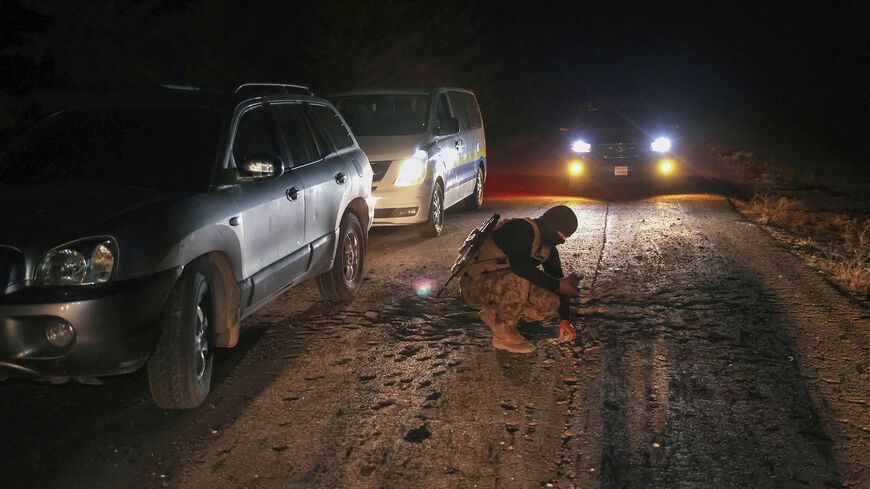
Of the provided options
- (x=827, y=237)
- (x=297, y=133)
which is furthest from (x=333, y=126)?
(x=827, y=237)

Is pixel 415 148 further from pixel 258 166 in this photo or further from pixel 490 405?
pixel 490 405

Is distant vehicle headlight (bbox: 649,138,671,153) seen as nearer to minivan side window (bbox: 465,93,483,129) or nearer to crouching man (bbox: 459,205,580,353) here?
minivan side window (bbox: 465,93,483,129)

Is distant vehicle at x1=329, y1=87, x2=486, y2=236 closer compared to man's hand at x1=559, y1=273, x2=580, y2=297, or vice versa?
man's hand at x1=559, y1=273, x2=580, y2=297

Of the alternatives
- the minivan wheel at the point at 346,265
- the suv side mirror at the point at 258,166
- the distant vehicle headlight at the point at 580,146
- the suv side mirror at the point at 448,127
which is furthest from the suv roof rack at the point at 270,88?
the distant vehicle headlight at the point at 580,146

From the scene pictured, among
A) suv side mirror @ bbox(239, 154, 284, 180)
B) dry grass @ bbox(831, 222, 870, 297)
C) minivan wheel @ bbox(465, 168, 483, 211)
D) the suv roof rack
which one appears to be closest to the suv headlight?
suv side mirror @ bbox(239, 154, 284, 180)

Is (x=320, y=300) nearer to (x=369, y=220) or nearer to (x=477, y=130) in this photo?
(x=369, y=220)

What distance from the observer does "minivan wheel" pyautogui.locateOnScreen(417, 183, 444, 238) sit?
10138 millimetres

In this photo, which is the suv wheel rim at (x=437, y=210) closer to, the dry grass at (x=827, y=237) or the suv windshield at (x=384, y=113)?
the suv windshield at (x=384, y=113)

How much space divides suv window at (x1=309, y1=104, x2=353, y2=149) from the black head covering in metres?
A: 2.40

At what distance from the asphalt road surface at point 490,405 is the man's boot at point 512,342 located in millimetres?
80

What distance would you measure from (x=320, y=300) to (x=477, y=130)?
6.45 m

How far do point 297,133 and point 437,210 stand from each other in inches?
170

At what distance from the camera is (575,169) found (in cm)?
1566

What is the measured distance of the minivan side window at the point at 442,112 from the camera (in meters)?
10.6
